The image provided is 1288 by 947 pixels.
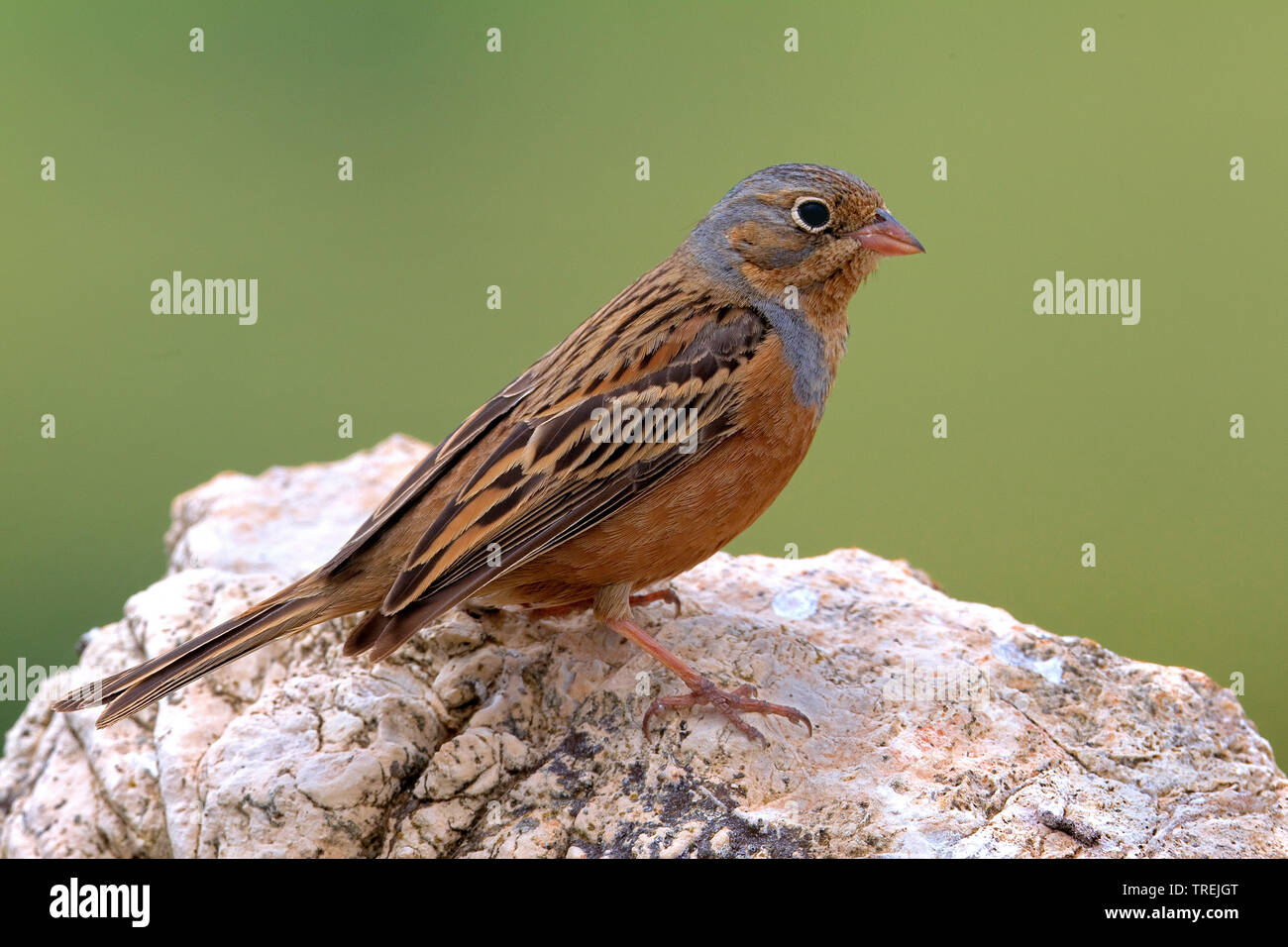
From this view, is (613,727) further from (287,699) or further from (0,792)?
(0,792)

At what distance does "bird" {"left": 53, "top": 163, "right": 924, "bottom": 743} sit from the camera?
16.3ft

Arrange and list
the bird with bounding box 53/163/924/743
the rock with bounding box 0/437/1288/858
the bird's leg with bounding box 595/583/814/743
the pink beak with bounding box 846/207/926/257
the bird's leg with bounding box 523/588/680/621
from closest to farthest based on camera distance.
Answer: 1. the rock with bounding box 0/437/1288/858
2. the bird's leg with bounding box 595/583/814/743
3. the bird with bounding box 53/163/924/743
4. the pink beak with bounding box 846/207/926/257
5. the bird's leg with bounding box 523/588/680/621

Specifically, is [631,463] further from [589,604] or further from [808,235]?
[808,235]

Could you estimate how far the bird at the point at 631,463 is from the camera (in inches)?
196

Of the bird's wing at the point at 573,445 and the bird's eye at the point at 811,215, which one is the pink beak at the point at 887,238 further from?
the bird's wing at the point at 573,445

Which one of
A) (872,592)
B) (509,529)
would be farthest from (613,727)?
(872,592)

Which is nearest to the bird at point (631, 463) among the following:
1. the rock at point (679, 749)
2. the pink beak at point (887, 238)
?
the pink beak at point (887, 238)

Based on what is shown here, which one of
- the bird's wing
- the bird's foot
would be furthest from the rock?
the bird's wing

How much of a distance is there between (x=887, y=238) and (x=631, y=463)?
5.13 ft

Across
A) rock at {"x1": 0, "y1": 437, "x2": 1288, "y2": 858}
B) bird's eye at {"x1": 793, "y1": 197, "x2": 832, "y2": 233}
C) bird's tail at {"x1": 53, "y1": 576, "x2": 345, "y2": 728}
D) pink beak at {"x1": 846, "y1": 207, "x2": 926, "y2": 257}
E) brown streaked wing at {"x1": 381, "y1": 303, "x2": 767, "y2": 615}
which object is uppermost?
bird's eye at {"x1": 793, "y1": 197, "x2": 832, "y2": 233}

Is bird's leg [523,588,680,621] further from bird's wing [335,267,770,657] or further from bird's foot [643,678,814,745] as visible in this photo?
bird's foot [643,678,814,745]

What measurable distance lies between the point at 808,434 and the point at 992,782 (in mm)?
1672

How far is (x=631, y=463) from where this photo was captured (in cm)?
516
